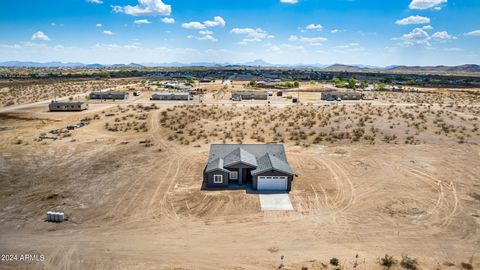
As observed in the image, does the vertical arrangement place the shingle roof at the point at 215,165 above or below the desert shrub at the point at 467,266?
above

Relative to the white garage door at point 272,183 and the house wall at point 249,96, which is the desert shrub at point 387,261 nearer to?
the white garage door at point 272,183

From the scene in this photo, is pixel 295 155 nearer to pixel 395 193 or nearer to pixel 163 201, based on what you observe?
pixel 395 193

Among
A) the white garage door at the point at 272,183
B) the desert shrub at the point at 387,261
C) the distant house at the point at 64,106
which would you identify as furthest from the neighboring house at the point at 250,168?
the distant house at the point at 64,106

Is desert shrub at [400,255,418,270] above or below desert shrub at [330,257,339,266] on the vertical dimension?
below

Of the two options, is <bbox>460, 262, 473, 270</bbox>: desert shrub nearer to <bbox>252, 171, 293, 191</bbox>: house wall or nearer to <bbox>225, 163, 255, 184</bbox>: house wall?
<bbox>252, 171, 293, 191</bbox>: house wall

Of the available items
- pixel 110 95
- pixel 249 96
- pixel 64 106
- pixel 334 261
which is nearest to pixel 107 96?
pixel 110 95

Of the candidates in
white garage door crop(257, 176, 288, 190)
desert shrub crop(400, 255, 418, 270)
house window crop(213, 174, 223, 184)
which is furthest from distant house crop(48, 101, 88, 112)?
desert shrub crop(400, 255, 418, 270)

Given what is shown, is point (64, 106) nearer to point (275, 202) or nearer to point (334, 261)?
point (275, 202)
